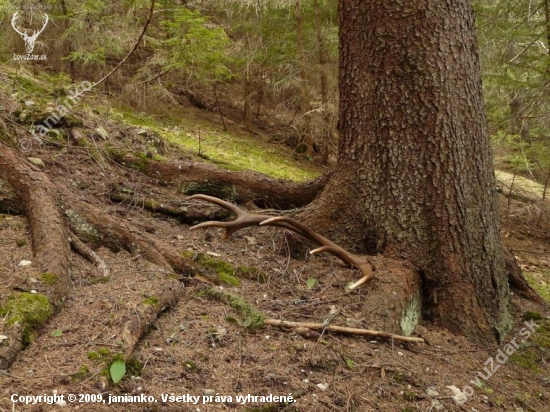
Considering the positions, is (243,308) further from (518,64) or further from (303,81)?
(303,81)

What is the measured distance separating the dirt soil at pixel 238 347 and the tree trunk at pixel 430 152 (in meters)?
0.41

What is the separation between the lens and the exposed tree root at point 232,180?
205 inches

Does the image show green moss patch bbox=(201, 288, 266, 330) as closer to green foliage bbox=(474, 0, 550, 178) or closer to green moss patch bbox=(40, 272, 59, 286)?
green moss patch bbox=(40, 272, 59, 286)

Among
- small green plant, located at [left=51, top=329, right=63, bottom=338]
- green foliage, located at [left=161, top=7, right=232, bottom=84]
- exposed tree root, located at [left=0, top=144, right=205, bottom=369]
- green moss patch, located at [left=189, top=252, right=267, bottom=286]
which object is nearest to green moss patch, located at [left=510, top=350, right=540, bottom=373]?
green moss patch, located at [left=189, top=252, right=267, bottom=286]

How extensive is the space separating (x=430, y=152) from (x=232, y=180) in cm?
209

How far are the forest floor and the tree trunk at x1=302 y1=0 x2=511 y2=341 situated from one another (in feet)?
1.32

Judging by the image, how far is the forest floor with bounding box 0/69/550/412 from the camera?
8.42 feet

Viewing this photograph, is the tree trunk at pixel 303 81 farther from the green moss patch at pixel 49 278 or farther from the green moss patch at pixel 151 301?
the green moss patch at pixel 49 278

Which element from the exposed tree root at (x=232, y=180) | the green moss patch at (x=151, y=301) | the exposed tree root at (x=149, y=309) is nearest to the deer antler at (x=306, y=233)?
the exposed tree root at (x=149, y=309)

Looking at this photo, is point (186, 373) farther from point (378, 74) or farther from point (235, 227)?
point (378, 74)

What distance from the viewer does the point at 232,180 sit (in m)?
5.27

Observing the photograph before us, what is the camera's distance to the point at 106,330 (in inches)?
111

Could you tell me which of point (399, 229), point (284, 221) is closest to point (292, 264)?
point (284, 221)

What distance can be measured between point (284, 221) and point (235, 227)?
0.45 meters
